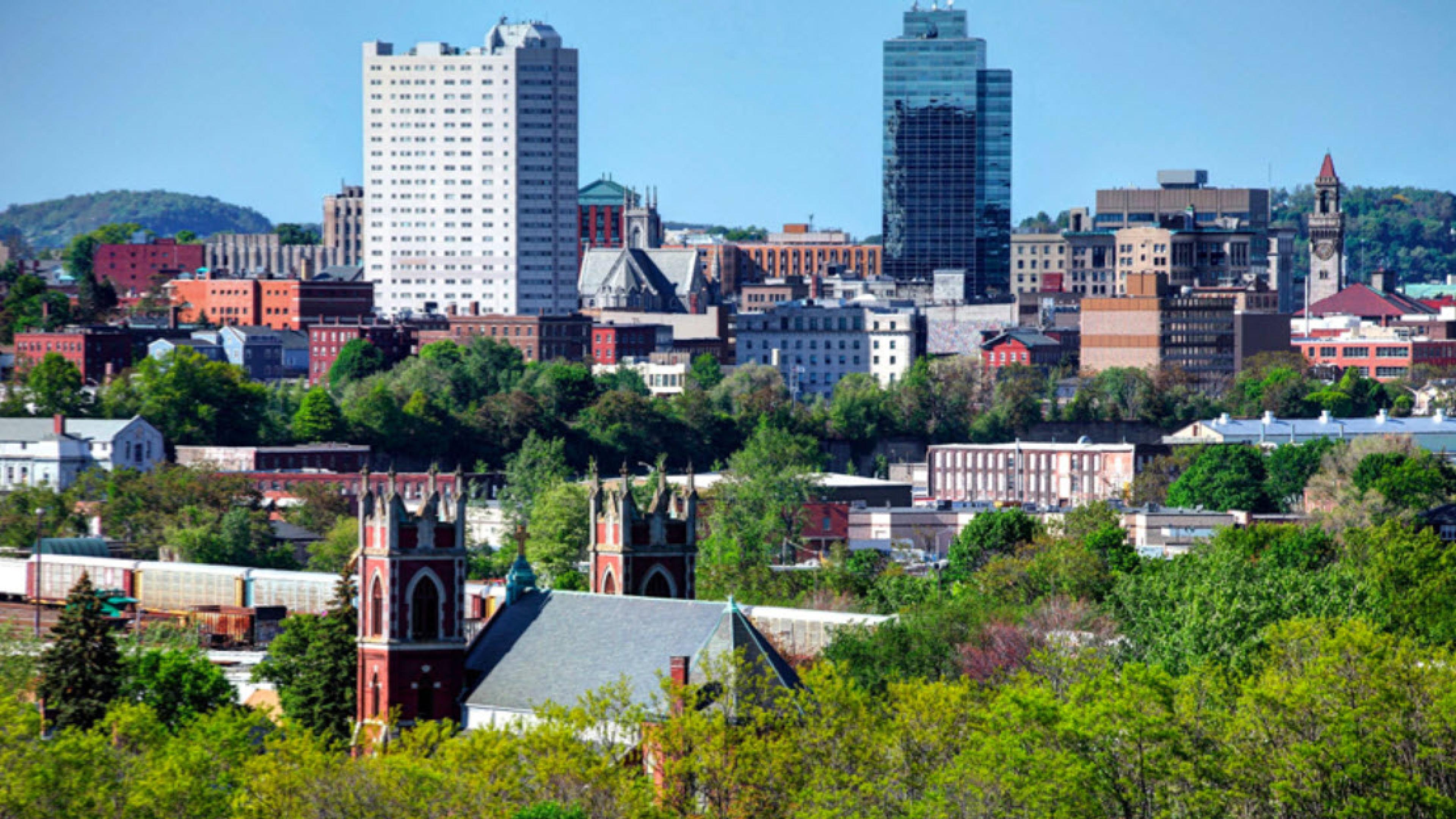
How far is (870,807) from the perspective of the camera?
202 feet

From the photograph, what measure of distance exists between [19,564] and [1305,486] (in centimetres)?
7471

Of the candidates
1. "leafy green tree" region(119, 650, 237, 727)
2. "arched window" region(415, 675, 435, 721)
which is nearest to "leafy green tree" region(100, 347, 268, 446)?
"leafy green tree" region(119, 650, 237, 727)

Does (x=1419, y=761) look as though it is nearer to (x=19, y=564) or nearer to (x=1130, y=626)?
(x=1130, y=626)

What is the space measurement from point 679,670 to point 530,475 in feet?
328

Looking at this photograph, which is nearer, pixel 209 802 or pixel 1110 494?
pixel 209 802

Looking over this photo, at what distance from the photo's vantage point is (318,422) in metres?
189

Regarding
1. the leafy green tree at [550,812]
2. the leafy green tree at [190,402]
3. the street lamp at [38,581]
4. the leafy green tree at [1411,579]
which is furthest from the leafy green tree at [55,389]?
the leafy green tree at [550,812]

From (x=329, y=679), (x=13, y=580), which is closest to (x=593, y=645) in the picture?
(x=329, y=679)

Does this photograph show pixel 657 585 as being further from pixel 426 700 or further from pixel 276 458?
pixel 276 458

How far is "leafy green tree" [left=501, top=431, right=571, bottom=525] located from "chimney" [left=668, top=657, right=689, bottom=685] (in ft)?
261

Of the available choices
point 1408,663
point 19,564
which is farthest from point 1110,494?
point 1408,663

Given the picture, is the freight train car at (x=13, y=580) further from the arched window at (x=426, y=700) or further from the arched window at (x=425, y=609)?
the arched window at (x=426, y=700)

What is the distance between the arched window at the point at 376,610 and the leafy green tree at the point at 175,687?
5767mm

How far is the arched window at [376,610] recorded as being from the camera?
7462cm
